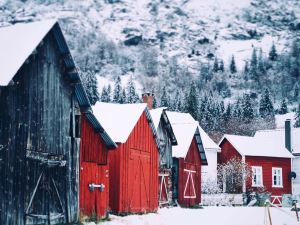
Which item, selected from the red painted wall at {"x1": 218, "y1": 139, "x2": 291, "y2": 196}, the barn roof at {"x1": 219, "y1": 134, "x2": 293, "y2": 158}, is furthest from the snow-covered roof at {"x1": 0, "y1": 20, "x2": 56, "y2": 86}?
the red painted wall at {"x1": 218, "y1": 139, "x2": 291, "y2": 196}

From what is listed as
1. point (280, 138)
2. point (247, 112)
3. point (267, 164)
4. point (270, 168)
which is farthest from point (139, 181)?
point (247, 112)

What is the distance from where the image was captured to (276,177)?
5216 cm

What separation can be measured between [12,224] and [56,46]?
288 inches

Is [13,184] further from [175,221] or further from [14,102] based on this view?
[175,221]

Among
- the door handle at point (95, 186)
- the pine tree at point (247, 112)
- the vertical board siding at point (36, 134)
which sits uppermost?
the pine tree at point (247, 112)

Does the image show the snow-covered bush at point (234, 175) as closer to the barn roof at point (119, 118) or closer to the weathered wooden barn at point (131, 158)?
the weathered wooden barn at point (131, 158)

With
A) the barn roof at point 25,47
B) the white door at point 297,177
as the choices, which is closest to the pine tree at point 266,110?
the white door at point 297,177

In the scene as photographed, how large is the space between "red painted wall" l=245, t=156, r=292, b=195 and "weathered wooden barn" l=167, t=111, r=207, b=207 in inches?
383

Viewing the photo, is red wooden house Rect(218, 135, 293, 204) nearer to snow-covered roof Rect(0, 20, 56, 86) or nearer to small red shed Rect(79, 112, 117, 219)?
small red shed Rect(79, 112, 117, 219)

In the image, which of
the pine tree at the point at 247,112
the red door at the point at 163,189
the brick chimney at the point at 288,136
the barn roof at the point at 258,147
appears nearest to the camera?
the red door at the point at 163,189

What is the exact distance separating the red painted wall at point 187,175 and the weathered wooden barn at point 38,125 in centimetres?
1729

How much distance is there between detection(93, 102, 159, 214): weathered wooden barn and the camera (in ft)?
95.2

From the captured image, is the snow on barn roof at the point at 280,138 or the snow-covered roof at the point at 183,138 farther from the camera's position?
the snow on barn roof at the point at 280,138

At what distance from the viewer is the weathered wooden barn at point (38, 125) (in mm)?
19188
